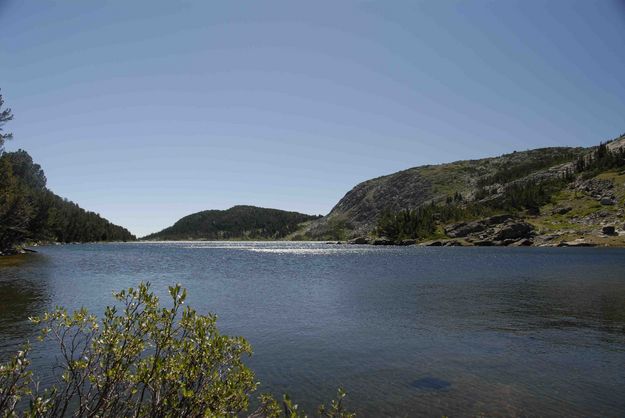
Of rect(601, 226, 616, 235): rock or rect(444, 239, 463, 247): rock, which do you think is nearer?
rect(601, 226, 616, 235): rock

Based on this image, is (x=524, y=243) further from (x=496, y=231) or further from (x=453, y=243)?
(x=453, y=243)

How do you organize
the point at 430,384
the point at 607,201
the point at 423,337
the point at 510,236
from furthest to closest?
the point at 607,201, the point at 510,236, the point at 423,337, the point at 430,384

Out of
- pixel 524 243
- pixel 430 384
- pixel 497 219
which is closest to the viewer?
pixel 430 384

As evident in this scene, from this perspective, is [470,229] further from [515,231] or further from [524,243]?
[524,243]

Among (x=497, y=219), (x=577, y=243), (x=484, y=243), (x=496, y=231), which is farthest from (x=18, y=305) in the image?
(x=497, y=219)

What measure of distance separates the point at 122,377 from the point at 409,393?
13.0 metres

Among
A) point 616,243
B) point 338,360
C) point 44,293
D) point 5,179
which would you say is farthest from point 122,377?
point 616,243

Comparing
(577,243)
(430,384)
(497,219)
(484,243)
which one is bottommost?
(430,384)

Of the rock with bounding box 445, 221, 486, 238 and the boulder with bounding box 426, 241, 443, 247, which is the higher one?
the rock with bounding box 445, 221, 486, 238

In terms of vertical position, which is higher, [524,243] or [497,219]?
[497,219]

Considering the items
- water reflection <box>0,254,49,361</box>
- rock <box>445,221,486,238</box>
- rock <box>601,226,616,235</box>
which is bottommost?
water reflection <box>0,254,49,361</box>

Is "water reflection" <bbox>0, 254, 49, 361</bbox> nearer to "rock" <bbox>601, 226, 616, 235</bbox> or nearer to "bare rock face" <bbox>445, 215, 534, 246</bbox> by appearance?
"bare rock face" <bbox>445, 215, 534, 246</bbox>

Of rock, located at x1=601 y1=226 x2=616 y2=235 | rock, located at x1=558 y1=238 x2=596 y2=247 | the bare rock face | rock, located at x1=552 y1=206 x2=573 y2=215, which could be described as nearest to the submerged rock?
rock, located at x1=558 y1=238 x2=596 y2=247

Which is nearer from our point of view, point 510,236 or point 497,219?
point 510,236
